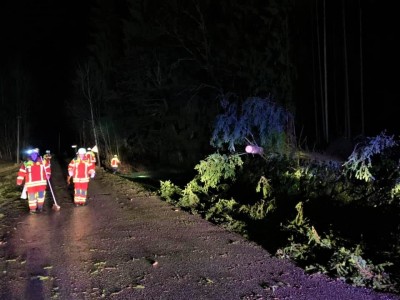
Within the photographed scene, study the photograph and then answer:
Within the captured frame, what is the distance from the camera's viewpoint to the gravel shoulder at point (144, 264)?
5328mm

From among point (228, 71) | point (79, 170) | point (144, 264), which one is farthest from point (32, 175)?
point (228, 71)

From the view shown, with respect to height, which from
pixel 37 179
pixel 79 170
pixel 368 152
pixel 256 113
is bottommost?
pixel 37 179

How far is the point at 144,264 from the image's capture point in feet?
20.8

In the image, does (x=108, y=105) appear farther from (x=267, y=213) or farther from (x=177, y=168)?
(x=267, y=213)

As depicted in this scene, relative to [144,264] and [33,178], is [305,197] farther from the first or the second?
[33,178]

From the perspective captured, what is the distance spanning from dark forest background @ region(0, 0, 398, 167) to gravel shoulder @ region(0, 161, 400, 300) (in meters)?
5.51

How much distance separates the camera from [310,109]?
23.2 meters

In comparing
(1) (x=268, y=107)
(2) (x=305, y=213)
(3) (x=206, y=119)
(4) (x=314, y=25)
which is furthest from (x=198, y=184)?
(3) (x=206, y=119)

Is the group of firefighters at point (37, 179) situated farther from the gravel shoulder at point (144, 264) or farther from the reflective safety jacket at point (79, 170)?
the gravel shoulder at point (144, 264)

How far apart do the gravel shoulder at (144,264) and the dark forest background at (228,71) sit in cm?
551

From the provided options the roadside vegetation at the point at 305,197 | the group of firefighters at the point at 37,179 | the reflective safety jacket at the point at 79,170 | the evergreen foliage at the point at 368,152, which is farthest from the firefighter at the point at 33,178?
the evergreen foliage at the point at 368,152

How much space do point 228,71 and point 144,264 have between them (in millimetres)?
19114

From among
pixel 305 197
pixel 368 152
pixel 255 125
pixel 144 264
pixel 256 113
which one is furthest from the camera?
pixel 255 125

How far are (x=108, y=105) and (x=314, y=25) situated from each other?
21.1 meters
